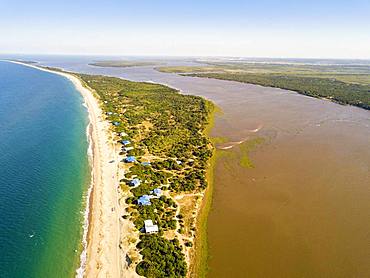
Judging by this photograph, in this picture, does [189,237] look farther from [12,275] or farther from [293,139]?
[293,139]

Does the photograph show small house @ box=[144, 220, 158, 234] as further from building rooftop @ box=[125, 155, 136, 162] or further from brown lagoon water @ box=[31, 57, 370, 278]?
building rooftop @ box=[125, 155, 136, 162]

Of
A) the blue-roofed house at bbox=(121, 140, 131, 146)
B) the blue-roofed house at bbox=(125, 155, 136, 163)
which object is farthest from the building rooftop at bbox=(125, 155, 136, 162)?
the blue-roofed house at bbox=(121, 140, 131, 146)

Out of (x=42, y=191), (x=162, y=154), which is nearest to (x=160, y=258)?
(x=42, y=191)

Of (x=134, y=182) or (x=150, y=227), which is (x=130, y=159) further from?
(x=150, y=227)

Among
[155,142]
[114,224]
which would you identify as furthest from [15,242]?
[155,142]

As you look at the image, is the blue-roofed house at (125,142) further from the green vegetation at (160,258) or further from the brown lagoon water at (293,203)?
the green vegetation at (160,258)

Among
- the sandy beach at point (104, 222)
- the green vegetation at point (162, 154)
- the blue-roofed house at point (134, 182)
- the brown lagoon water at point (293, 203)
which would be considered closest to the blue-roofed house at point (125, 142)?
the green vegetation at point (162, 154)

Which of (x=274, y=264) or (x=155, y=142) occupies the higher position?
(x=155, y=142)
